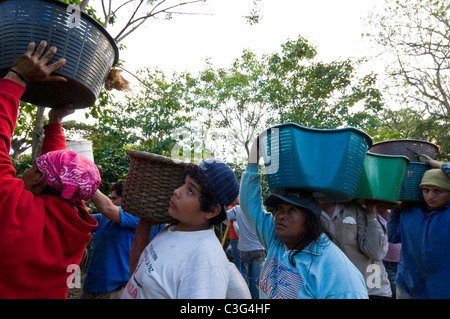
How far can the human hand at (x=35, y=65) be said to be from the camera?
1.38 meters

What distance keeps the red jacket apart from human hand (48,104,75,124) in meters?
0.48

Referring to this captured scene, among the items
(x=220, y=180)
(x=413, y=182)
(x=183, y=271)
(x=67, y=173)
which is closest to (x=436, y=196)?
(x=413, y=182)

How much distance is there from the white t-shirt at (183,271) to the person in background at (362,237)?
1654 mm

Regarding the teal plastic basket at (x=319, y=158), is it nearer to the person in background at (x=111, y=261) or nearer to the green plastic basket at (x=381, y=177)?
the green plastic basket at (x=381, y=177)

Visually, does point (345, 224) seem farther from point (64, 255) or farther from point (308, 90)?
point (308, 90)

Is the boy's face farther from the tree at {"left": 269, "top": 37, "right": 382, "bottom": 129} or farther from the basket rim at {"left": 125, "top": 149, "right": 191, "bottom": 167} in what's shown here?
the tree at {"left": 269, "top": 37, "right": 382, "bottom": 129}

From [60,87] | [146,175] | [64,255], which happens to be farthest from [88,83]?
→ [64,255]

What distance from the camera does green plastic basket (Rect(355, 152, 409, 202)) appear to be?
2234 mm

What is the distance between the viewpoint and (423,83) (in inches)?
507

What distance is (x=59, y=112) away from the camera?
191cm

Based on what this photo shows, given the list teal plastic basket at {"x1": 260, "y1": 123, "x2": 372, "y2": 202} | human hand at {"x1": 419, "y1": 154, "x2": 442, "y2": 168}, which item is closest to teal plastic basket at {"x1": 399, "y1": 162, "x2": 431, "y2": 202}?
human hand at {"x1": 419, "y1": 154, "x2": 442, "y2": 168}

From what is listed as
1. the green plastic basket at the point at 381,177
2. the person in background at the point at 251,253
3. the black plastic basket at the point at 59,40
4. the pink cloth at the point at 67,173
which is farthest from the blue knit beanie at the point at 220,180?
the person in background at the point at 251,253

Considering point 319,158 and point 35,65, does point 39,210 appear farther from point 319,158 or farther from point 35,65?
point 319,158
